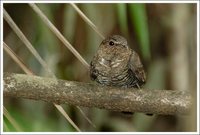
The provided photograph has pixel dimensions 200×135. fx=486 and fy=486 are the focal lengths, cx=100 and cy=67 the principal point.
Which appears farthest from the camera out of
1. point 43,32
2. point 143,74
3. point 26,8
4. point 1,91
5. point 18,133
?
point 26,8

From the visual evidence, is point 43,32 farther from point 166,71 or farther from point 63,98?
point 166,71

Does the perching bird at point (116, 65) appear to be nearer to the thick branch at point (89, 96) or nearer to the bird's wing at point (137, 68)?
the bird's wing at point (137, 68)

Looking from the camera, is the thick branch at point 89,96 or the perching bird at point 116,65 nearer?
the thick branch at point 89,96

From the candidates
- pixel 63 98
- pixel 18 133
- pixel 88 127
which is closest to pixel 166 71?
pixel 88 127

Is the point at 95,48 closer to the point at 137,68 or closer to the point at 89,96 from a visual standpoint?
the point at 137,68

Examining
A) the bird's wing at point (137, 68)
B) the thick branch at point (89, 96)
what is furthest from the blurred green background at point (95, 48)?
the thick branch at point (89, 96)

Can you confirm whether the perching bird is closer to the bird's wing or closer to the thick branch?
the bird's wing
